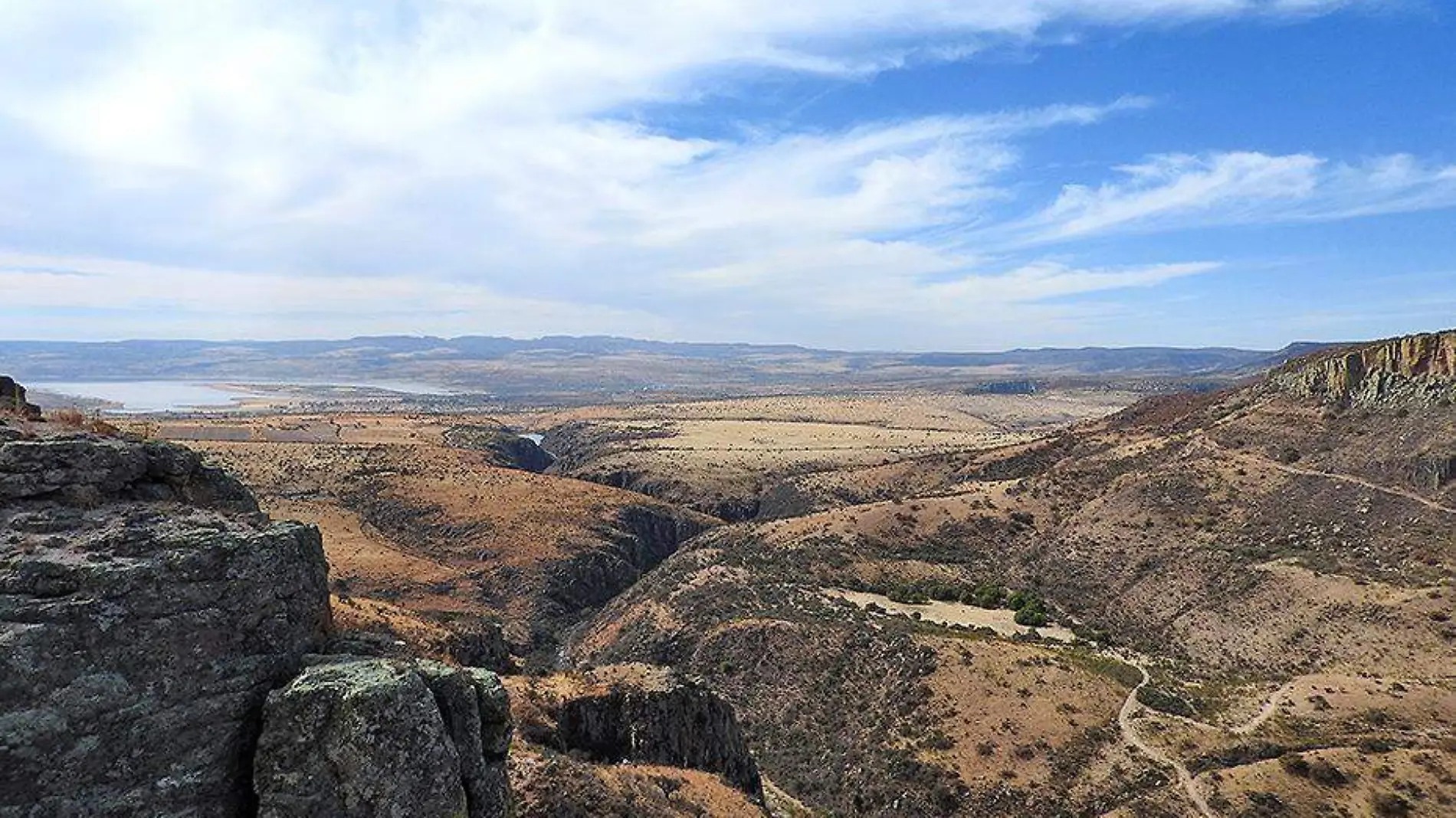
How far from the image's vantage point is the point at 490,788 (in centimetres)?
1295

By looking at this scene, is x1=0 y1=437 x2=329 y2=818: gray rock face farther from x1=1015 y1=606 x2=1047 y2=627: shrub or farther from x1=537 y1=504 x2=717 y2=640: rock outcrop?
x1=537 y1=504 x2=717 y2=640: rock outcrop

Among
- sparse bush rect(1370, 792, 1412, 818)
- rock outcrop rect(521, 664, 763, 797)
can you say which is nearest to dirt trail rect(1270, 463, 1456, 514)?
sparse bush rect(1370, 792, 1412, 818)

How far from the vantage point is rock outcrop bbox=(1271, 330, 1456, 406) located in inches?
2328

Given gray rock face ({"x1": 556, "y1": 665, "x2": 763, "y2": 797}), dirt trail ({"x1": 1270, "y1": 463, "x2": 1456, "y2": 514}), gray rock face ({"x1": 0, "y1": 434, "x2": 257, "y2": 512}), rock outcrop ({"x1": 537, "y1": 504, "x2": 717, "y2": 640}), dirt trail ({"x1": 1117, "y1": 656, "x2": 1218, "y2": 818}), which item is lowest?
rock outcrop ({"x1": 537, "y1": 504, "x2": 717, "y2": 640})

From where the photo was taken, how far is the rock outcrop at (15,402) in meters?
14.0

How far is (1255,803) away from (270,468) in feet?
275

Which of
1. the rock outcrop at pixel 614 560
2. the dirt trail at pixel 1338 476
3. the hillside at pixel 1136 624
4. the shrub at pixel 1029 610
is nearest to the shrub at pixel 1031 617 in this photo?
the shrub at pixel 1029 610

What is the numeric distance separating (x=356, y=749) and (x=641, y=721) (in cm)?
1436

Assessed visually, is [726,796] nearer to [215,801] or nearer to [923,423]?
[215,801]

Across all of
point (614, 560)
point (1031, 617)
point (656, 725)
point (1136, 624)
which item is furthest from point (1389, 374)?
point (656, 725)

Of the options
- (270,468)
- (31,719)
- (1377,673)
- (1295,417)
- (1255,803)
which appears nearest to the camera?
(31,719)

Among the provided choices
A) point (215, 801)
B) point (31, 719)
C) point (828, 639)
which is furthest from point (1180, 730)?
point (31, 719)

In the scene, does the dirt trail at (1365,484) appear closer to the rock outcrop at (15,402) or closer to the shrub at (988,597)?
the shrub at (988,597)

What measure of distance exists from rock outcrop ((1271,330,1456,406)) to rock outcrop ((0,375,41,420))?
246 feet
